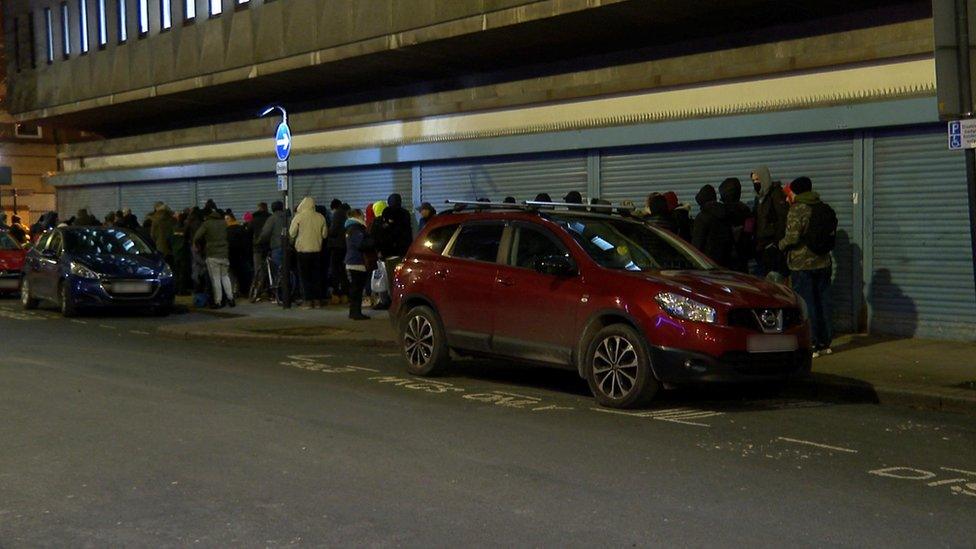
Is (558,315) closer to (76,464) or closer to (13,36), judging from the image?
(76,464)

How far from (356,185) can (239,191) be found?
4.27 metres

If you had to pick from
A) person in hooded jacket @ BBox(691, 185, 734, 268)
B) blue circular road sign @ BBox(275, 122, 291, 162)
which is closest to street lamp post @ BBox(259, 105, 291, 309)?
blue circular road sign @ BBox(275, 122, 291, 162)

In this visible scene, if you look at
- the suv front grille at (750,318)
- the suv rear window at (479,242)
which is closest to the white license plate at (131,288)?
the suv rear window at (479,242)

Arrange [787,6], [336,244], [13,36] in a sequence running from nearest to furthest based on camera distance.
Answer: [787,6]
[336,244]
[13,36]

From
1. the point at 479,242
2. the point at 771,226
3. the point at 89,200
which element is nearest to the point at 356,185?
the point at 771,226

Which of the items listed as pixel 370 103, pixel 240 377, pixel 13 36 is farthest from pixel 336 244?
pixel 13 36

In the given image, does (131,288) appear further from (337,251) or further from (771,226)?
(771,226)

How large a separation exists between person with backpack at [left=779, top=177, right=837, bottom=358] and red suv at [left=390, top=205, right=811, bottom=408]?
2077mm

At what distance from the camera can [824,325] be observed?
1295cm

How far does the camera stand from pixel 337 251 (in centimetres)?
1967

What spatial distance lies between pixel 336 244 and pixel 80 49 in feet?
48.2

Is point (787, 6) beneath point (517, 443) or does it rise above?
above

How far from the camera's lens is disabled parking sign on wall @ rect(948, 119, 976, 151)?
10.2 metres

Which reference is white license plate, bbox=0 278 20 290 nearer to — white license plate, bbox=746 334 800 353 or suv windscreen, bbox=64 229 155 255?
suv windscreen, bbox=64 229 155 255
